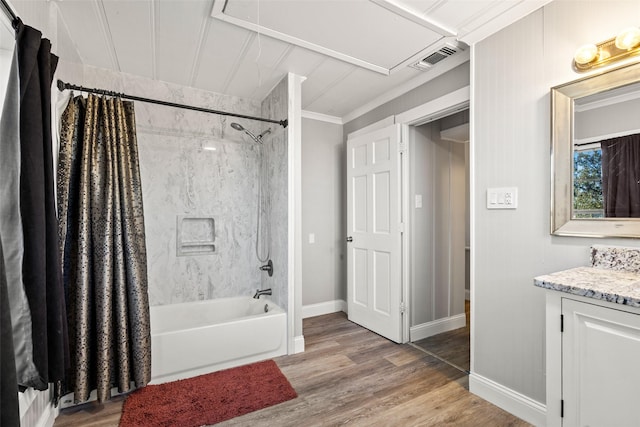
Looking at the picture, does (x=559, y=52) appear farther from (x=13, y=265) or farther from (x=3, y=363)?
(x=13, y=265)

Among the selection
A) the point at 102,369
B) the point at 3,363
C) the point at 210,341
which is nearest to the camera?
the point at 3,363

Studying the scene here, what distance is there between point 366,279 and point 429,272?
0.64 m

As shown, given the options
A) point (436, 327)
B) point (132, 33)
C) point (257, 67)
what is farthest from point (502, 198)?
point (132, 33)

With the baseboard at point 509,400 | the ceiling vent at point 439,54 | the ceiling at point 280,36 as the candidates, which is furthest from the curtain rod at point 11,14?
the baseboard at point 509,400

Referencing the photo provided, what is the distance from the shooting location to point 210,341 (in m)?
2.25

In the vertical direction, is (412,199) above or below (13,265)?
above

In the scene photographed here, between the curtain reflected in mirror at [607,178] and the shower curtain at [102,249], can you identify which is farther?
the shower curtain at [102,249]

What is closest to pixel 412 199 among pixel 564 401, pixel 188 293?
pixel 564 401

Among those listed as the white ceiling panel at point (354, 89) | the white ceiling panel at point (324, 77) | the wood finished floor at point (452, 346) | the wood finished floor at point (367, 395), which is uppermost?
the white ceiling panel at point (324, 77)

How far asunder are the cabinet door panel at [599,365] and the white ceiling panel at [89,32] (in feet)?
9.64

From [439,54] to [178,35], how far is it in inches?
74.4

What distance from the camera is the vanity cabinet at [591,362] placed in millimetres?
1029

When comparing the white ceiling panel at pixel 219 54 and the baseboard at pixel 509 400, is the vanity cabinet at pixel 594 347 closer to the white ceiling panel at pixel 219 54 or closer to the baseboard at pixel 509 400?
the baseboard at pixel 509 400

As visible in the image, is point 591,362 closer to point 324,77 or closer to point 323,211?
point 324,77
